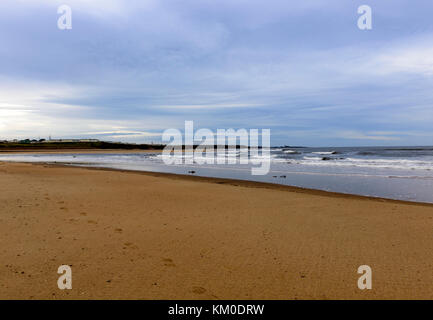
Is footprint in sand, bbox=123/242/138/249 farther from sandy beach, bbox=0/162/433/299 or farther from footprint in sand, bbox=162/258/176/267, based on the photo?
footprint in sand, bbox=162/258/176/267

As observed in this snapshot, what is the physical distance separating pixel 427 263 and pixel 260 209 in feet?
16.0

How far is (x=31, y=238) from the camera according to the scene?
19.9ft

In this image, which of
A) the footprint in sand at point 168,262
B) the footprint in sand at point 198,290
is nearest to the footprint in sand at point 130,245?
the footprint in sand at point 168,262

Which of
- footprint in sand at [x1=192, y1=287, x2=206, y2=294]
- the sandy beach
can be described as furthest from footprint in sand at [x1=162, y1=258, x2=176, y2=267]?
footprint in sand at [x1=192, y1=287, x2=206, y2=294]

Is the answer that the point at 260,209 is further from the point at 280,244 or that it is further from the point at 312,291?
the point at 312,291

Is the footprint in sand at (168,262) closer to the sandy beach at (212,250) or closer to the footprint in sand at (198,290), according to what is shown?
the sandy beach at (212,250)

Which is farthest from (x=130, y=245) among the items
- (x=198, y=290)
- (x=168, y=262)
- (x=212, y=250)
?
(x=198, y=290)

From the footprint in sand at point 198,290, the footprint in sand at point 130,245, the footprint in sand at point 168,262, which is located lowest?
the footprint in sand at point 198,290

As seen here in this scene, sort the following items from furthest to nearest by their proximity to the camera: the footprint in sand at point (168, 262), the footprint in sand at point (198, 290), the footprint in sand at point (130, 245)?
the footprint in sand at point (130, 245)
the footprint in sand at point (168, 262)
the footprint in sand at point (198, 290)

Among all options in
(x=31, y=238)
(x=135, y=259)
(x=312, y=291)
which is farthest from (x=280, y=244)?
(x=31, y=238)

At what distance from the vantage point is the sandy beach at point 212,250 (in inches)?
166

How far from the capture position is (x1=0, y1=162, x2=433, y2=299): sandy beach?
13.8 feet

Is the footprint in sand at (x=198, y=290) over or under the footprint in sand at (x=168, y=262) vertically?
under
